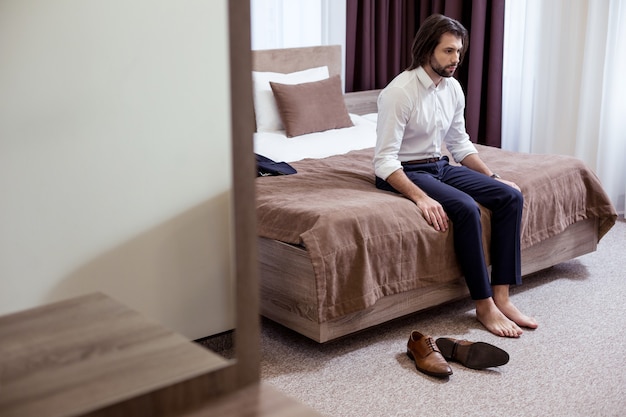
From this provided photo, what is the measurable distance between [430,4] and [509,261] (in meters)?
2.58

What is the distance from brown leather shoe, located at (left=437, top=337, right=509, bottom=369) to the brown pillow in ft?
5.23

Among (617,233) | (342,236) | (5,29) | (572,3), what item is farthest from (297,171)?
(5,29)

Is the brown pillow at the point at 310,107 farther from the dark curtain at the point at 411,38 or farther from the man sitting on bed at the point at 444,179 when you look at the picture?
the man sitting on bed at the point at 444,179

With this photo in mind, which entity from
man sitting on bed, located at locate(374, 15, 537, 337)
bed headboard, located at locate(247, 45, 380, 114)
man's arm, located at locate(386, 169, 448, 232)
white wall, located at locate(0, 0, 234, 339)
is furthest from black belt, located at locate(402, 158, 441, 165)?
white wall, located at locate(0, 0, 234, 339)

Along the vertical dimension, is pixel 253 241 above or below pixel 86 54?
below

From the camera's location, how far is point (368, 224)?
8.78ft

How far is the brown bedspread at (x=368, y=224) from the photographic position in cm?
259

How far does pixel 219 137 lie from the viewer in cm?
109

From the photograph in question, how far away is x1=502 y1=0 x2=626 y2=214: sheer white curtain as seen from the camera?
4.29 meters

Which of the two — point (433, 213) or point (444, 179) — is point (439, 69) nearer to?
point (444, 179)

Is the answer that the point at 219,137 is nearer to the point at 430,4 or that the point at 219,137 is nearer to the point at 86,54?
the point at 86,54

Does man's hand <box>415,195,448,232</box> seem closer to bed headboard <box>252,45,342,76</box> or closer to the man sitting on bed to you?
the man sitting on bed

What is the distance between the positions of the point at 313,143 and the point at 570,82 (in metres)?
1.62

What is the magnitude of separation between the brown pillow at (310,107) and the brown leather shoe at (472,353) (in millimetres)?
1593
